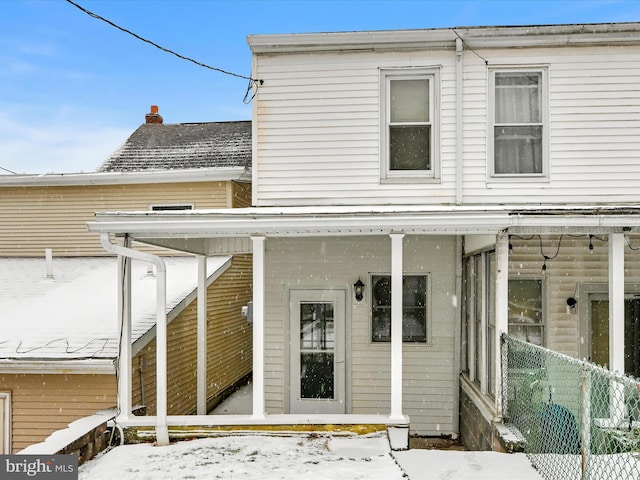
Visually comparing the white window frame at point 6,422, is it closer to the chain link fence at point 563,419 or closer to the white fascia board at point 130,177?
the white fascia board at point 130,177

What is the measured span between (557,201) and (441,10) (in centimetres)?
17106

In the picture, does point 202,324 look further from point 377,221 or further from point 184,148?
point 184,148

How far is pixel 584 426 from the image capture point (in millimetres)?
4172

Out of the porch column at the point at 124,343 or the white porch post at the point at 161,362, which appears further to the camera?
the porch column at the point at 124,343

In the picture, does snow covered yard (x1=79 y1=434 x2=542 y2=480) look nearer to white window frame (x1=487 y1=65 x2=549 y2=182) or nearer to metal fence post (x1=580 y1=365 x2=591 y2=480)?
metal fence post (x1=580 y1=365 x2=591 y2=480)

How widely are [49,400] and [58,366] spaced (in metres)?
1.12

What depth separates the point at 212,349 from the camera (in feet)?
36.9

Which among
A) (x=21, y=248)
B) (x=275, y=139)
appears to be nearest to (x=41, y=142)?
(x=21, y=248)

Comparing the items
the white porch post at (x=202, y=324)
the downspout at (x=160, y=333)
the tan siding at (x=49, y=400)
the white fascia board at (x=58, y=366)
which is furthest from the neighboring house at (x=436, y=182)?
the tan siding at (x=49, y=400)

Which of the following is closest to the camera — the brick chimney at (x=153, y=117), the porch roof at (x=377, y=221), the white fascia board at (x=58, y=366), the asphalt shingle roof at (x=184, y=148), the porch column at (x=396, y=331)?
the porch roof at (x=377, y=221)

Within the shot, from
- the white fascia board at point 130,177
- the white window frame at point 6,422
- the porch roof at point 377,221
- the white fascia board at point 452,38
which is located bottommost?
the white window frame at point 6,422

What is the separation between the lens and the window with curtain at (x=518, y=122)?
26.1ft

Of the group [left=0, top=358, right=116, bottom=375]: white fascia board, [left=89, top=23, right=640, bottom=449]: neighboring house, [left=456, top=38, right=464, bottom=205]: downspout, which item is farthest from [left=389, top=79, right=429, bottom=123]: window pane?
[left=0, top=358, right=116, bottom=375]: white fascia board

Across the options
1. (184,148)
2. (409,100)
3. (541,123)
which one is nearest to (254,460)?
(409,100)
